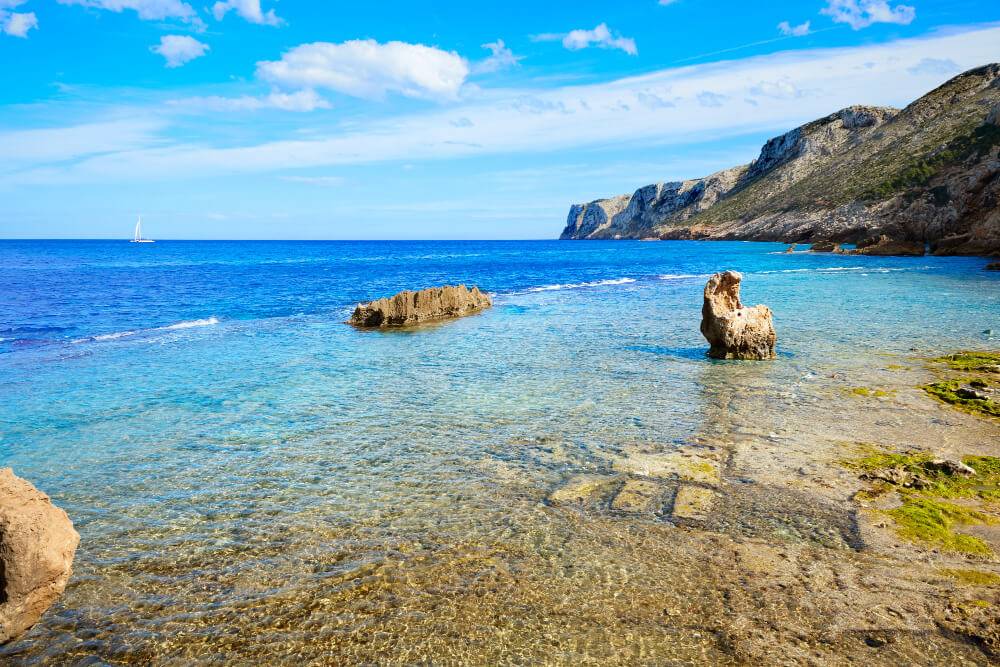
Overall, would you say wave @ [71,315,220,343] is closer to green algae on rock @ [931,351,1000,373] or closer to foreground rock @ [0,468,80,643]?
foreground rock @ [0,468,80,643]

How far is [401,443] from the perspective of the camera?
1048cm

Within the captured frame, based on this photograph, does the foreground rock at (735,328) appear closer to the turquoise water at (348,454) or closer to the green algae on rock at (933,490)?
the turquoise water at (348,454)

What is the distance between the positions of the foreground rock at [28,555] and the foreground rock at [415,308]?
819 inches

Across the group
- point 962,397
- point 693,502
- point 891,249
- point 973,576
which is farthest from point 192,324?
point 891,249

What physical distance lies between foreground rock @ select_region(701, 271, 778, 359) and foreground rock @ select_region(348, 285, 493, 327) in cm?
1390

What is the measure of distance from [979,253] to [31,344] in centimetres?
7252

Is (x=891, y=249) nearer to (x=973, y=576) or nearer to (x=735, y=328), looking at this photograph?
(x=735, y=328)

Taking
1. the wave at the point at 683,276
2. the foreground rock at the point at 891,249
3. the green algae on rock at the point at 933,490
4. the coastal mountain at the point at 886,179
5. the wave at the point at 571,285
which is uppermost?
the coastal mountain at the point at 886,179

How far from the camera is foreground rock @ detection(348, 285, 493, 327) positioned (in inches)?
1045

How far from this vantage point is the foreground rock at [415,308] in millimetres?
26531

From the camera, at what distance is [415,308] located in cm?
2772

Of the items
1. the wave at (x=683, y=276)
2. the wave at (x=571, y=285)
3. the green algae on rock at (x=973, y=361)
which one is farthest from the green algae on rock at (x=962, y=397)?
the wave at (x=683, y=276)

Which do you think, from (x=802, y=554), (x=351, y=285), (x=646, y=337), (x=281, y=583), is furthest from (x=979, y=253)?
(x=281, y=583)

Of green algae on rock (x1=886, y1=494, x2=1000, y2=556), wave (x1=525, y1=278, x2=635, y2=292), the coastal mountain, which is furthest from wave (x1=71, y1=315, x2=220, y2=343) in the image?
the coastal mountain
